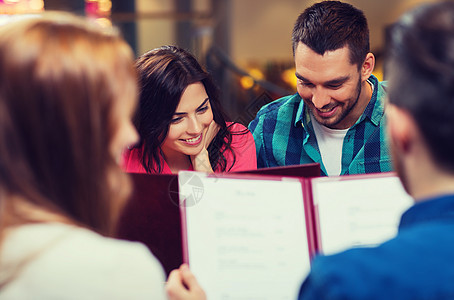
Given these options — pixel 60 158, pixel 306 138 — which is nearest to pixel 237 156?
pixel 306 138

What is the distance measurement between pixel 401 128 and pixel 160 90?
1.20m

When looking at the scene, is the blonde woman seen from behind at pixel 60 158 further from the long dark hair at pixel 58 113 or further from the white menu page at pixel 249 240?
the white menu page at pixel 249 240

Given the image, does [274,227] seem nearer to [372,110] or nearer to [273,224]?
[273,224]

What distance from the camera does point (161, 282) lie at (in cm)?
87

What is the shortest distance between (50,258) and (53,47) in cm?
33

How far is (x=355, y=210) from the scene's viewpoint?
1.12 meters

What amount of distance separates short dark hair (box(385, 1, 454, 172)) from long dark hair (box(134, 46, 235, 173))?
45.8 inches

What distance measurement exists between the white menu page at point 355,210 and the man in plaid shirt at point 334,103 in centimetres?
78

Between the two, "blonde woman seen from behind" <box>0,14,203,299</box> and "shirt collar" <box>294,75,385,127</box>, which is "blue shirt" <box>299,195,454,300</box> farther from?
"shirt collar" <box>294,75,385,127</box>

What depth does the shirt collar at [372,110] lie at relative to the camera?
1974 millimetres

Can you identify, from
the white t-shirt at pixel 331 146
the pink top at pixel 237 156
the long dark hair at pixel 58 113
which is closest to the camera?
the long dark hair at pixel 58 113

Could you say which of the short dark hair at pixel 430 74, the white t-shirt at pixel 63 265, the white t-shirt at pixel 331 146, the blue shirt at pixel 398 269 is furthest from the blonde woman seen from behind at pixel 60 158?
the white t-shirt at pixel 331 146

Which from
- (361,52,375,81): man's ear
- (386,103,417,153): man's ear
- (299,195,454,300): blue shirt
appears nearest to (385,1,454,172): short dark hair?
(386,103,417,153): man's ear

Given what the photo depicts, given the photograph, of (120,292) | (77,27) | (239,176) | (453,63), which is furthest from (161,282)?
(453,63)
